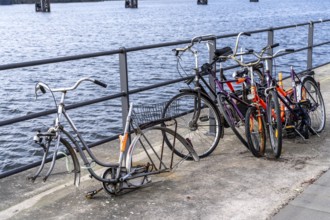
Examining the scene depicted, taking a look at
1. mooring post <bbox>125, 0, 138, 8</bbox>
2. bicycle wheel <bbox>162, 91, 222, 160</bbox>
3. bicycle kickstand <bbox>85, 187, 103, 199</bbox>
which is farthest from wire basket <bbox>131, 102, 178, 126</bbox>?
mooring post <bbox>125, 0, 138, 8</bbox>

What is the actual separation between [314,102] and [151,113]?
8.44ft

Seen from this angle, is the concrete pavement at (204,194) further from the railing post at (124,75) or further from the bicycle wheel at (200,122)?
the railing post at (124,75)

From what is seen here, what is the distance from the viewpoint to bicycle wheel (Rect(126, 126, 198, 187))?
4.63m

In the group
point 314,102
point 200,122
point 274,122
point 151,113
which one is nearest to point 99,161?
point 151,113

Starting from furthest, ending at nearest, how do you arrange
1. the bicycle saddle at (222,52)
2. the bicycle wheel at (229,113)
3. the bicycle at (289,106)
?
1. the bicycle saddle at (222,52)
2. the bicycle wheel at (229,113)
3. the bicycle at (289,106)

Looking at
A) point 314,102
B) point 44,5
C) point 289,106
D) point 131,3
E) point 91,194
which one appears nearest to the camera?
point 91,194

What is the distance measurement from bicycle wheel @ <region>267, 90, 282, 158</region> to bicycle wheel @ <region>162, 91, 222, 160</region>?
22.9 inches

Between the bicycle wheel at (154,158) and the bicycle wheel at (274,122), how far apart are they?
2.79 feet

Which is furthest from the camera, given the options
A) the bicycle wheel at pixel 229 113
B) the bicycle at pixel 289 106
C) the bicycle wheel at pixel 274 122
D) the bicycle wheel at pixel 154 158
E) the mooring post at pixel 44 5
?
the mooring post at pixel 44 5

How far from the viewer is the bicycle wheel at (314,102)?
6.43 m

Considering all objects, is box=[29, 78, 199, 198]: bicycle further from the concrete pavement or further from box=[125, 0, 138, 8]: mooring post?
box=[125, 0, 138, 8]: mooring post

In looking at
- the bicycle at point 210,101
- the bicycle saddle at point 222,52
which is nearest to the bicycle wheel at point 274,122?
the bicycle at point 210,101

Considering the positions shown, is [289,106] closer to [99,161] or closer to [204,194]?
[204,194]

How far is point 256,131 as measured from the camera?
5559mm
